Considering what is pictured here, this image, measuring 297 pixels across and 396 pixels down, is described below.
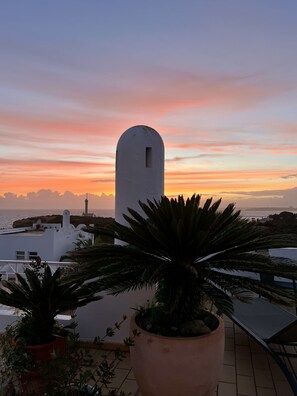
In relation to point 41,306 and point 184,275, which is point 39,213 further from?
point 184,275

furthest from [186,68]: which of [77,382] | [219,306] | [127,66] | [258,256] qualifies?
[77,382]

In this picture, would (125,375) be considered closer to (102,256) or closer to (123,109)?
(102,256)

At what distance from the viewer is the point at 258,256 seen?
3.04 metres

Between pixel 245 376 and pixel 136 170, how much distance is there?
275cm

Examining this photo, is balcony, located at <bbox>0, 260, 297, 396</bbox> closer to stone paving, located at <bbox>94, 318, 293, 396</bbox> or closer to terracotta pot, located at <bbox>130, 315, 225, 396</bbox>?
stone paving, located at <bbox>94, 318, 293, 396</bbox>

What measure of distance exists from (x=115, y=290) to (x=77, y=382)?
0.93 meters

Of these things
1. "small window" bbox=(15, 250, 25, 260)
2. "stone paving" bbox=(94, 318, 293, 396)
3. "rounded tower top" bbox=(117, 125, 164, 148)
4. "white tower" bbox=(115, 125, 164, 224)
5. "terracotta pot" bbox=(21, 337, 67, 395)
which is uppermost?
"rounded tower top" bbox=(117, 125, 164, 148)

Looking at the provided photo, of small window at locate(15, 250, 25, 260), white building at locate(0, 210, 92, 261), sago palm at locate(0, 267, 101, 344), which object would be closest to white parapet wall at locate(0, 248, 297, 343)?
sago palm at locate(0, 267, 101, 344)

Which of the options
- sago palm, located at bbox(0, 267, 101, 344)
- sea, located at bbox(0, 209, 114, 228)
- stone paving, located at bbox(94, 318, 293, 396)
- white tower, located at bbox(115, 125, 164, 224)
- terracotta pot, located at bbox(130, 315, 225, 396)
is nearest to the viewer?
terracotta pot, located at bbox(130, 315, 225, 396)

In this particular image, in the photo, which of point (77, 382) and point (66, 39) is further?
point (66, 39)

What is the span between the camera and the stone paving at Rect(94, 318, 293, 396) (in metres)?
3.26

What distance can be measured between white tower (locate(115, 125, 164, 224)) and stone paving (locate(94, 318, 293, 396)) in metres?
1.90

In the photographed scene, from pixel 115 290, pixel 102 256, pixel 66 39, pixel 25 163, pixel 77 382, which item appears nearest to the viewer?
pixel 77 382

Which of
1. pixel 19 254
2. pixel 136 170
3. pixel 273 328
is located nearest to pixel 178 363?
pixel 273 328
